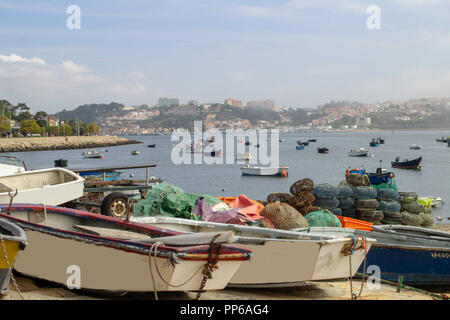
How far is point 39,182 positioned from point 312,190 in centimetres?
672

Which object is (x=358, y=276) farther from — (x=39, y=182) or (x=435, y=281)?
(x=39, y=182)

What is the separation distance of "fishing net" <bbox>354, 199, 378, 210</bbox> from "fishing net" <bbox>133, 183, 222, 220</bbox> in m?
4.59

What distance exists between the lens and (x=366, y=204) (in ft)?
41.4

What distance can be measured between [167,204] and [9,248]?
441 centimetres

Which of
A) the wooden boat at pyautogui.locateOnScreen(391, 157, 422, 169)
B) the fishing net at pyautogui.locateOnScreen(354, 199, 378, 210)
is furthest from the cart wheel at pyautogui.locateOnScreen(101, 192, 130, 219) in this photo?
the wooden boat at pyautogui.locateOnScreen(391, 157, 422, 169)

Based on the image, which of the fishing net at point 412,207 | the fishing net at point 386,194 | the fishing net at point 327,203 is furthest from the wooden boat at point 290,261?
the fishing net at point 412,207

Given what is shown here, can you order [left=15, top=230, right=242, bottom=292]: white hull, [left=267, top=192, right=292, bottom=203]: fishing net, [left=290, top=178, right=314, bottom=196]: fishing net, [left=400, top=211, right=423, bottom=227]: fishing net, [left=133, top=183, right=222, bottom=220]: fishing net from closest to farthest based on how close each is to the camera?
[left=15, top=230, right=242, bottom=292]: white hull, [left=133, top=183, right=222, bottom=220]: fishing net, [left=290, top=178, right=314, bottom=196]: fishing net, [left=267, top=192, right=292, bottom=203]: fishing net, [left=400, top=211, right=423, bottom=227]: fishing net

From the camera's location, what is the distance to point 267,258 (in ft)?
21.3

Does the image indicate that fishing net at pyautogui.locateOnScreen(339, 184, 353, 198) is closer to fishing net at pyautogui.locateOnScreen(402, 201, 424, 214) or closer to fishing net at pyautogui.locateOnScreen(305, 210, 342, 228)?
fishing net at pyautogui.locateOnScreen(402, 201, 424, 214)

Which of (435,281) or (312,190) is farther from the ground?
(312,190)

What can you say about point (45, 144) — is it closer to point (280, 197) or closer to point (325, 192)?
point (280, 197)

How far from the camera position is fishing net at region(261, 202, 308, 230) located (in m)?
8.76

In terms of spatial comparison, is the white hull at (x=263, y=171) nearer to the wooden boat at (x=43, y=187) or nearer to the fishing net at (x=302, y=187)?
the fishing net at (x=302, y=187)

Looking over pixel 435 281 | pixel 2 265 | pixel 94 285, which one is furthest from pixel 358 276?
pixel 2 265
